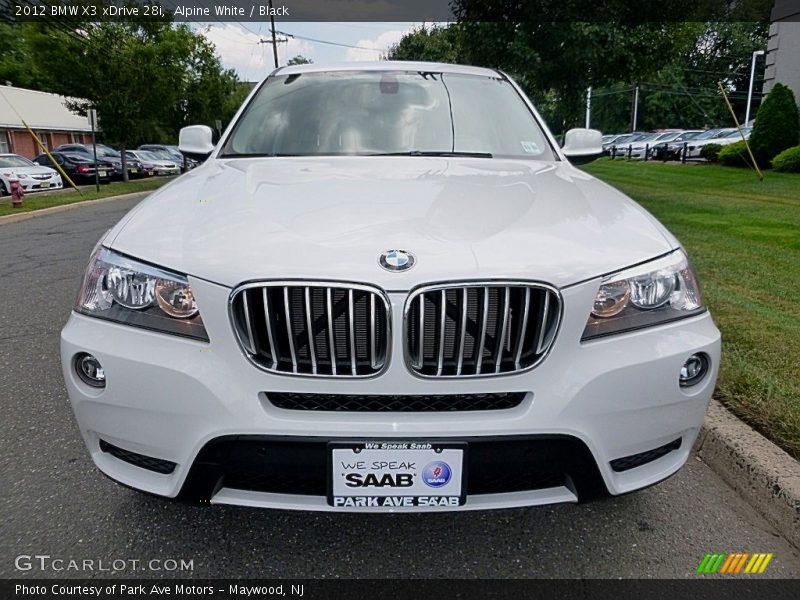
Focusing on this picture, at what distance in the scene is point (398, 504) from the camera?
1734 millimetres

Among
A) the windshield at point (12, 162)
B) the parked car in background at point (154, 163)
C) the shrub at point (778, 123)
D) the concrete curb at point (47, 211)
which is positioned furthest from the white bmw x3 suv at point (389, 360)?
the parked car in background at point (154, 163)

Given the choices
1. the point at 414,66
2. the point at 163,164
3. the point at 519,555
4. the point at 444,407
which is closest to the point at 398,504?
the point at 444,407

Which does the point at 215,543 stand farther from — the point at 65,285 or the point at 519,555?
the point at 65,285

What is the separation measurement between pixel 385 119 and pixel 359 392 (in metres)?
1.85

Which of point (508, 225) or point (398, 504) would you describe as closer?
point (398, 504)

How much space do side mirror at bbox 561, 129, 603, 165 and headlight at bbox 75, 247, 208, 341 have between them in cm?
223

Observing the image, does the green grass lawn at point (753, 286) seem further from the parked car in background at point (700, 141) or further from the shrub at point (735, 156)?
the parked car in background at point (700, 141)

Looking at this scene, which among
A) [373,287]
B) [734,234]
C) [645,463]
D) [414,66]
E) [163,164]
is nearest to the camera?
[373,287]

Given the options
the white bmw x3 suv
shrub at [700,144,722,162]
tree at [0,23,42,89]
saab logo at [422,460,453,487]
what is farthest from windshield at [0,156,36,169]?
tree at [0,23,42,89]

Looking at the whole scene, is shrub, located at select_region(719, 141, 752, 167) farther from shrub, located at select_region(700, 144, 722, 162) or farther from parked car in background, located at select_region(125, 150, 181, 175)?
parked car in background, located at select_region(125, 150, 181, 175)

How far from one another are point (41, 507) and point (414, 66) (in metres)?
2.93

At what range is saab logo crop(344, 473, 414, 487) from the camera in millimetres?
1672

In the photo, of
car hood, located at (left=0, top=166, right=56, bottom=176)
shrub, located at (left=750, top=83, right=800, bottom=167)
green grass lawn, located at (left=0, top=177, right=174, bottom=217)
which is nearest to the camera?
green grass lawn, located at (left=0, top=177, right=174, bottom=217)

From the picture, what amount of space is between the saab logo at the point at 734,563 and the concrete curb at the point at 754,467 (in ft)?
0.61
